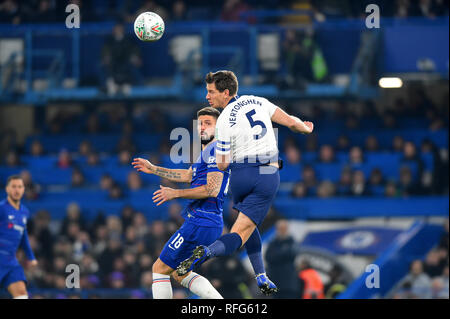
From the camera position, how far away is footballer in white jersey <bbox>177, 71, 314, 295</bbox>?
7.67m

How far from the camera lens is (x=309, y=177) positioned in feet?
53.5

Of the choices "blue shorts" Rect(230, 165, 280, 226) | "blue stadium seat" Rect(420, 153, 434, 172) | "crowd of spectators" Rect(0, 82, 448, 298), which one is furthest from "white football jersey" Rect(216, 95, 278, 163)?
"blue stadium seat" Rect(420, 153, 434, 172)

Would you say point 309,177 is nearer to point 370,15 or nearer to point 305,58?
point 305,58

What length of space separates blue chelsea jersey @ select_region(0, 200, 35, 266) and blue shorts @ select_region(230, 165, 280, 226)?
4.03m

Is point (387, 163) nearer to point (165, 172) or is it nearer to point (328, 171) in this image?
point (328, 171)

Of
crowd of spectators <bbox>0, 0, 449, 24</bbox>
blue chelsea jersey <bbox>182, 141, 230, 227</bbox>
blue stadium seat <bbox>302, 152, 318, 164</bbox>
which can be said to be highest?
crowd of spectators <bbox>0, 0, 449, 24</bbox>

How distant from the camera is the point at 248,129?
25.3ft

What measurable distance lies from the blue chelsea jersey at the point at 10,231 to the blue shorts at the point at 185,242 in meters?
3.28

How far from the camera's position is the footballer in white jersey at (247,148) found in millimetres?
7668

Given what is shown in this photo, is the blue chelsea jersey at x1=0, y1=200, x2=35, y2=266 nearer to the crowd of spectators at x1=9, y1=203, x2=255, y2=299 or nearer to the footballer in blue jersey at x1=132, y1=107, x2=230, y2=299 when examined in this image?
the crowd of spectators at x1=9, y1=203, x2=255, y2=299

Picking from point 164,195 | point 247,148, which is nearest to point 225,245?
point 164,195

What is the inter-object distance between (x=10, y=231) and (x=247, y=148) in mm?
4348

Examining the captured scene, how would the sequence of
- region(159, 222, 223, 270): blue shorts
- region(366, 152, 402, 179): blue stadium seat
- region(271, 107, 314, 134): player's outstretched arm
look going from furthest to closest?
region(366, 152, 402, 179): blue stadium seat
region(159, 222, 223, 270): blue shorts
region(271, 107, 314, 134): player's outstretched arm
